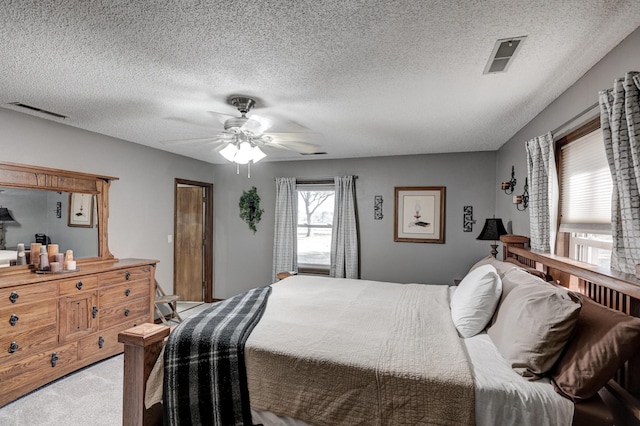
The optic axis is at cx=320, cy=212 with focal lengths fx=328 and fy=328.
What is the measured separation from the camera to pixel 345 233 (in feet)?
16.6

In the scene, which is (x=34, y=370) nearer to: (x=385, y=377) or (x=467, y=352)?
(x=385, y=377)

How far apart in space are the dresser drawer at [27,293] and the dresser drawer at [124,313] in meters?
0.56

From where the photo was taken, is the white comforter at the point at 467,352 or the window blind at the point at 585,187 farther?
the window blind at the point at 585,187

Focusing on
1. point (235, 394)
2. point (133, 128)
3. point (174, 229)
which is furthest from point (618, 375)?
point (174, 229)

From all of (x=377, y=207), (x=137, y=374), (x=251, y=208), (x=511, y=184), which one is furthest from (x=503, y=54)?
(x=251, y=208)

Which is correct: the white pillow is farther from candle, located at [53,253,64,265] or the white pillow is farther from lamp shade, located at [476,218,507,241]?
candle, located at [53,253,64,265]

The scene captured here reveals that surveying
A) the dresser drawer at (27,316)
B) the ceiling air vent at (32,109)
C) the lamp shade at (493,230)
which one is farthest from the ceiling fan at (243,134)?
the lamp shade at (493,230)

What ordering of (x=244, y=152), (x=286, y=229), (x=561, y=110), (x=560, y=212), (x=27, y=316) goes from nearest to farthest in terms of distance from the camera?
(x=561, y=110)
(x=560, y=212)
(x=27, y=316)
(x=244, y=152)
(x=286, y=229)

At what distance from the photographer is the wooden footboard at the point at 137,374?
5.90ft

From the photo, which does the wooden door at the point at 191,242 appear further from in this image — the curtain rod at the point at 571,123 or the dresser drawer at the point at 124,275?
the curtain rod at the point at 571,123

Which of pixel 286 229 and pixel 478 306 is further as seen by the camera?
pixel 286 229

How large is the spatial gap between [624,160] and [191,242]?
5.65 metres

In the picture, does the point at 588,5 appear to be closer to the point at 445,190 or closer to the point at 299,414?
the point at 299,414

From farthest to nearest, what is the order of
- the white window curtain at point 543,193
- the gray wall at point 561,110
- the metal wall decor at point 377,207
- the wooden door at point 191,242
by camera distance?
the wooden door at point 191,242 → the metal wall decor at point 377,207 → the white window curtain at point 543,193 → the gray wall at point 561,110
